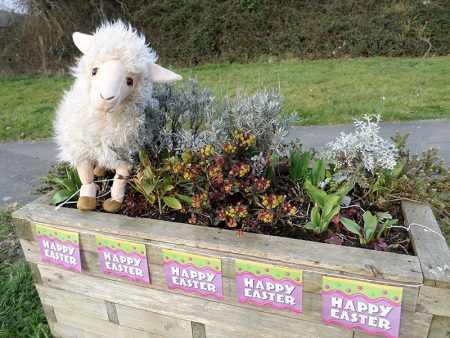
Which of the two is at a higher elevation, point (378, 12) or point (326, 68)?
point (378, 12)

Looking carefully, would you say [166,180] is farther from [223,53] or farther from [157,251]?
[223,53]

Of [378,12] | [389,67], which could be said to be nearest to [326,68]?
[389,67]

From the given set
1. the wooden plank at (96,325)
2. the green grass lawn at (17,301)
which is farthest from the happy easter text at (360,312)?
the green grass lawn at (17,301)

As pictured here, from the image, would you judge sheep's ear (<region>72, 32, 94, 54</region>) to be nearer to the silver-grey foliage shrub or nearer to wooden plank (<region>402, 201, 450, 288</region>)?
the silver-grey foliage shrub

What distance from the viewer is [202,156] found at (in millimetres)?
1751

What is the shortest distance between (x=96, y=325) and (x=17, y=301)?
72 cm

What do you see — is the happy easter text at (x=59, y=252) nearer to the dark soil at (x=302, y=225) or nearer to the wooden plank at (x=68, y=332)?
the dark soil at (x=302, y=225)

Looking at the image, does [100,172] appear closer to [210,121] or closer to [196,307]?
[210,121]

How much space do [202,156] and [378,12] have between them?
1002 centimetres

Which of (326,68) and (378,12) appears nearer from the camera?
(326,68)

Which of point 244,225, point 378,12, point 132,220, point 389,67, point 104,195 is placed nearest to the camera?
point 244,225

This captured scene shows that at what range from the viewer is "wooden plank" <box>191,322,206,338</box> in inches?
68.3

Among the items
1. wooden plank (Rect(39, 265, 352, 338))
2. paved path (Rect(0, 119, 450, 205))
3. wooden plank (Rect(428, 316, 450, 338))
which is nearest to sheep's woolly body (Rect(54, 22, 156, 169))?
wooden plank (Rect(39, 265, 352, 338))

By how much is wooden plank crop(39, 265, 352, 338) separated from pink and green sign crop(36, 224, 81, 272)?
0.07 metres
